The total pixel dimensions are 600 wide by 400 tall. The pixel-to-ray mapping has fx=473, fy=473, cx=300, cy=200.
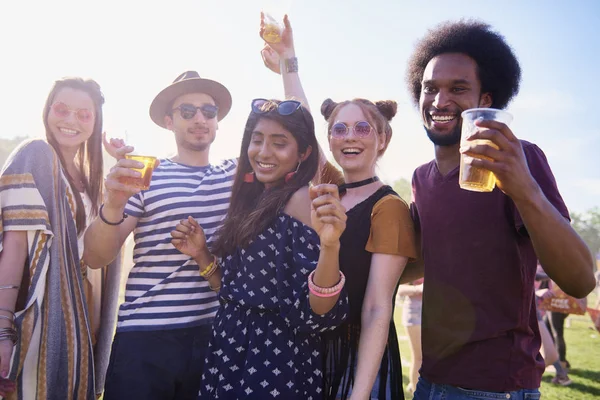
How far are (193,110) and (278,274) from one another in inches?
68.1

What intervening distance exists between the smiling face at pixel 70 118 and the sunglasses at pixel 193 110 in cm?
62

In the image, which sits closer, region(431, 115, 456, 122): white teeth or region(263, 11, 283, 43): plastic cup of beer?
region(431, 115, 456, 122): white teeth

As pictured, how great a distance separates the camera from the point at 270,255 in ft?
7.79

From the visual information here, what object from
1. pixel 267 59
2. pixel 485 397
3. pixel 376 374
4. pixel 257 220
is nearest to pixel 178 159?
pixel 267 59

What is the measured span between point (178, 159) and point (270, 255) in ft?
4.79

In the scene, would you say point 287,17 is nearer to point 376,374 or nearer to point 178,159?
point 178,159

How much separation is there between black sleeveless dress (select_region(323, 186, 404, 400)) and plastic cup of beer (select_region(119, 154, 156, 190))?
113 cm

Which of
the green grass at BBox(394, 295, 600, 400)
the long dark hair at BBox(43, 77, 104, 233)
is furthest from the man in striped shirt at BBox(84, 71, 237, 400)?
the green grass at BBox(394, 295, 600, 400)

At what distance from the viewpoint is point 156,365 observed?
9.37 feet

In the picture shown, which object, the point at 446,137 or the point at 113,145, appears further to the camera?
the point at 113,145

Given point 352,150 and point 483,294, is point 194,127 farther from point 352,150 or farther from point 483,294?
point 483,294

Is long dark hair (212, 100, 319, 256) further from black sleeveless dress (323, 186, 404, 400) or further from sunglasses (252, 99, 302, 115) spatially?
black sleeveless dress (323, 186, 404, 400)

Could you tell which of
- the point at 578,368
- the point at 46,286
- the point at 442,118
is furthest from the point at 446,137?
the point at 578,368

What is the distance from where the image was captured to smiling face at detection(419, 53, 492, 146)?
2424 mm
